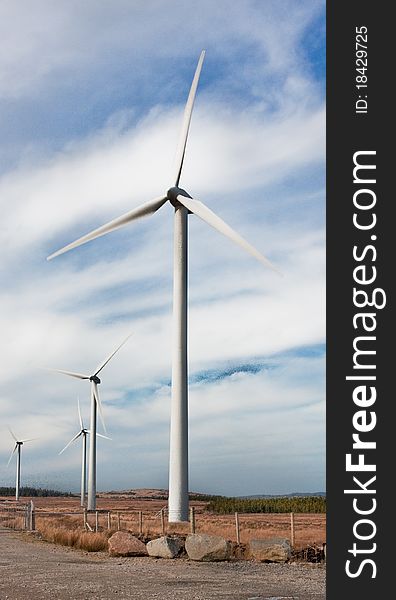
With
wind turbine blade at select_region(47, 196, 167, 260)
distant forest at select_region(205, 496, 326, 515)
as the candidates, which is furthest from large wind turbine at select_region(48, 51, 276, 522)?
distant forest at select_region(205, 496, 326, 515)

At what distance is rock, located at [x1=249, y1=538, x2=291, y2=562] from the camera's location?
2541cm

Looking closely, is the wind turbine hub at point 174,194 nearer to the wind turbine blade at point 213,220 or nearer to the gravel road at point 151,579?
the wind turbine blade at point 213,220

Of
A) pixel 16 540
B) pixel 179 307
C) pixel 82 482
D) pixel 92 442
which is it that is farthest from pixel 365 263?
pixel 82 482

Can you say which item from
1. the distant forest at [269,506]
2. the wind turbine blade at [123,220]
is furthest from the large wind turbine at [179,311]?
the distant forest at [269,506]

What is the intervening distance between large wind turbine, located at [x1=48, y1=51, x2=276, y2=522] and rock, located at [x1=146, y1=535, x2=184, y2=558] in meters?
3.57

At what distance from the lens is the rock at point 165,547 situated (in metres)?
26.3

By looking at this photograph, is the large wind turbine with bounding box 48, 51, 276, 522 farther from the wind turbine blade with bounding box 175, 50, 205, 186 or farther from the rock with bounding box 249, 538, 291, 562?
the rock with bounding box 249, 538, 291, 562

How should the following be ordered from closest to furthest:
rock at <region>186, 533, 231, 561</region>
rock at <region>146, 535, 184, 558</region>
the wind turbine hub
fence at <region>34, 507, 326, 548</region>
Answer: rock at <region>186, 533, 231, 561</region>, rock at <region>146, 535, 184, 558</region>, fence at <region>34, 507, 326, 548</region>, the wind turbine hub

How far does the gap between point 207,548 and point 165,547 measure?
1.53 m

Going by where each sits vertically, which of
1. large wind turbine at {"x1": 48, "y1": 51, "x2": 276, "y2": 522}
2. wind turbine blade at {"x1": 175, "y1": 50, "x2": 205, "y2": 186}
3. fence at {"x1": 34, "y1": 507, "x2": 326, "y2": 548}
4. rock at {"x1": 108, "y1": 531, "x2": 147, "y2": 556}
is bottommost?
fence at {"x1": 34, "y1": 507, "x2": 326, "y2": 548}

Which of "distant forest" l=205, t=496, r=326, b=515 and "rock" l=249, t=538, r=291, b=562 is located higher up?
"rock" l=249, t=538, r=291, b=562

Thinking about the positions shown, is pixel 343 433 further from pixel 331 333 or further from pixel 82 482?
pixel 82 482

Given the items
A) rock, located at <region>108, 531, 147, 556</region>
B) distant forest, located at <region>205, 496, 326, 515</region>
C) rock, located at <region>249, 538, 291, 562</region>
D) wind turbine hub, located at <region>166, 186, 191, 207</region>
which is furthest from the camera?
distant forest, located at <region>205, 496, 326, 515</region>

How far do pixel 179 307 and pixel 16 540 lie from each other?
17.1m
